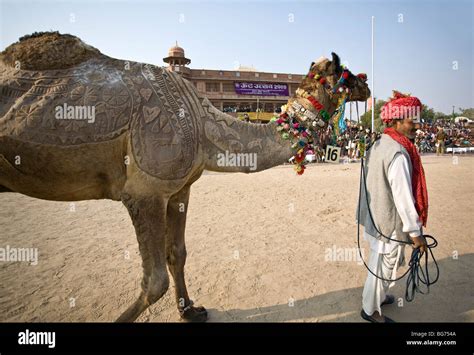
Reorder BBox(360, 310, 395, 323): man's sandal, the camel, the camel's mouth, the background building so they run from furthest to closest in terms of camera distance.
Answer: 1. the background building
2. BBox(360, 310, 395, 323): man's sandal
3. the camel's mouth
4. the camel

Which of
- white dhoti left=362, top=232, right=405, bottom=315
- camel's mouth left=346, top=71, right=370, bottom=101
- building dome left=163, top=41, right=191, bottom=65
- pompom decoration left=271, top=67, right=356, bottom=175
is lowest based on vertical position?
white dhoti left=362, top=232, right=405, bottom=315

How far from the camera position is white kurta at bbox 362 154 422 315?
2686 millimetres

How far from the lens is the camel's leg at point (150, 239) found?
8.61ft

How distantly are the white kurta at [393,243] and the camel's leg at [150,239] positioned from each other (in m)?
2.11

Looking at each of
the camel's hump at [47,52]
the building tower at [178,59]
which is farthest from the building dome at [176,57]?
the camel's hump at [47,52]

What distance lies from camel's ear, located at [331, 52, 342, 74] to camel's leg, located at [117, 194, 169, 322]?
2.11 meters

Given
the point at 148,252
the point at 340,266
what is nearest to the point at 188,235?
the point at 340,266

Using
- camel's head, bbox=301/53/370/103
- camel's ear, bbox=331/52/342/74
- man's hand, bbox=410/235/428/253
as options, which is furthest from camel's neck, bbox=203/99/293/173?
man's hand, bbox=410/235/428/253

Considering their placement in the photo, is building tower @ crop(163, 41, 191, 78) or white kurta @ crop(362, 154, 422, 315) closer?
white kurta @ crop(362, 154, 422, 315)

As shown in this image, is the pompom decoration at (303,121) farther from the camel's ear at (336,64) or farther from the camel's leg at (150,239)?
the camel's leg at (150,239)

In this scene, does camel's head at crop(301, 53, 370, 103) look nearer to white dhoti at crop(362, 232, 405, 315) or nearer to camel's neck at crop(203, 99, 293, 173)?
camel's neck at crop(203, 99, 293, 173)

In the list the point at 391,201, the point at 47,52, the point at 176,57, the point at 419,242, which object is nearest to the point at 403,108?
the point at 391,201

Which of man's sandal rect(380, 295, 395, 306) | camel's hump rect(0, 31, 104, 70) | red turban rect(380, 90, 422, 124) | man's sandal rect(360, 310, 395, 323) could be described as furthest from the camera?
man's sandal rect(380, 295, 395, 306)

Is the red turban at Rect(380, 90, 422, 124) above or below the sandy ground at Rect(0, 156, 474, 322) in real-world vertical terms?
above
